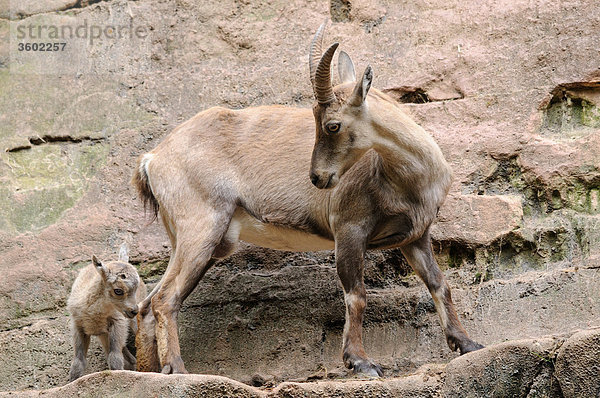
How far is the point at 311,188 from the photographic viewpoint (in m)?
7.21

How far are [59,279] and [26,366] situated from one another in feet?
2.65

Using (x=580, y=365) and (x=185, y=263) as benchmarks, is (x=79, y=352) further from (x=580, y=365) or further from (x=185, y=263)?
(x=580, y=365)

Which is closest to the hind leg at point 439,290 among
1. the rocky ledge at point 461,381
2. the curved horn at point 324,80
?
the rocky ledge at point 461,381

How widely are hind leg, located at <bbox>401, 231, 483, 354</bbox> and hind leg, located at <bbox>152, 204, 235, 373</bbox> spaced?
1.42 metres

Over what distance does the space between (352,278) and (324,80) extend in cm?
140

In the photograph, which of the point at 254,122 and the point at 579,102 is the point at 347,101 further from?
the point at 579,102

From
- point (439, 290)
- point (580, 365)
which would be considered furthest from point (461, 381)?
point (439, 290)

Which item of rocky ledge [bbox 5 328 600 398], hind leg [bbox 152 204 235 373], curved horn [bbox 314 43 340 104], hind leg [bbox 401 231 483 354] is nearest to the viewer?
rocky ledge [bbox 5 328 600 398]

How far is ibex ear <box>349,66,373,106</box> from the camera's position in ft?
21.7

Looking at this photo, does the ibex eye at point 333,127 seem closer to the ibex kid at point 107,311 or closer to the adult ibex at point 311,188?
the adult ibex at point 311,188

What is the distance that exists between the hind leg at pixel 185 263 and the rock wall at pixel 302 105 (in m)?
0.80

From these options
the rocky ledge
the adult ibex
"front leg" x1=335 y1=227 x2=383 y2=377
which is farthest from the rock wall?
the rocky ledge

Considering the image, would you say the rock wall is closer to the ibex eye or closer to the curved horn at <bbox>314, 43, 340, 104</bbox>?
the ibex eye

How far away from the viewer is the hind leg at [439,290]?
6.64 meters
